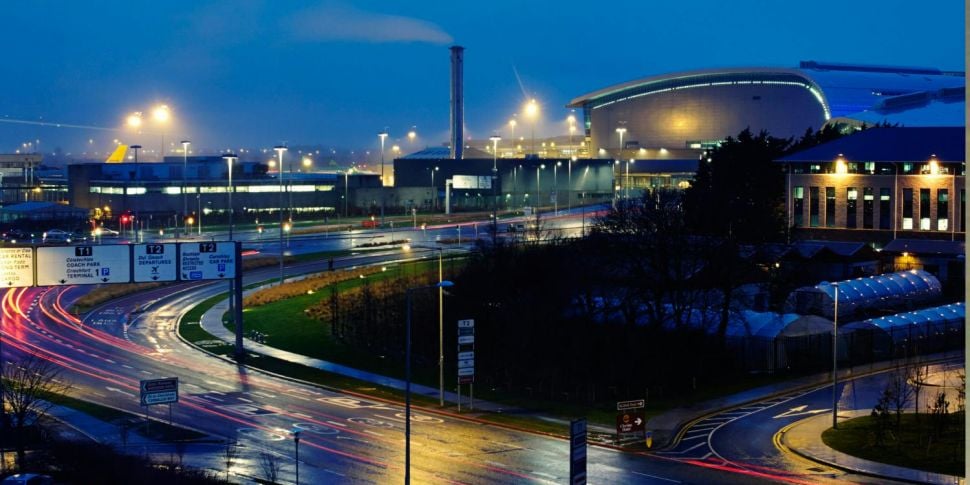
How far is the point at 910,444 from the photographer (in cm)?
3841

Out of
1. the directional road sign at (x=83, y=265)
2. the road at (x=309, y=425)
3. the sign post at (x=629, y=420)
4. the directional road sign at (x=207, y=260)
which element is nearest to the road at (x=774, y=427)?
the road at (x=309, y=425)

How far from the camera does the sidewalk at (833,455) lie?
1366 inches

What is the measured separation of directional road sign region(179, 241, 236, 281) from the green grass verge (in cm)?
3046

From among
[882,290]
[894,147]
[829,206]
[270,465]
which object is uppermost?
[894,147]

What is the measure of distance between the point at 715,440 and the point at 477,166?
118946 mm

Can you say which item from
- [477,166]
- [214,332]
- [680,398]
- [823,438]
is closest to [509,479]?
[823,438]

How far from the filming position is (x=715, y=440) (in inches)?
1615

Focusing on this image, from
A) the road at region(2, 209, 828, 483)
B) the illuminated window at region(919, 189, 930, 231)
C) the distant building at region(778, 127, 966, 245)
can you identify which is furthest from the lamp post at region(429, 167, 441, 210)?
the road at region(2, 209, 828, 483)

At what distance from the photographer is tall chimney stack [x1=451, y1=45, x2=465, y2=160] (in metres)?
178

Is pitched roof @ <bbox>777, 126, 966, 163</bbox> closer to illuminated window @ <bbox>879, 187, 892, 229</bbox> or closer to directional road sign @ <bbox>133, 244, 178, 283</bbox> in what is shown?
illuminated window @ <bbox>879, 187, 892, 229</bbox>

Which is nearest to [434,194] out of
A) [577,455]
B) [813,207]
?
[813,207]

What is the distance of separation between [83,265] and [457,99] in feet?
425

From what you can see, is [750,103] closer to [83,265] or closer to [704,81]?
[704,81]

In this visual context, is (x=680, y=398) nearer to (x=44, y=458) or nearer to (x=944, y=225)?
(x=44, y=458)
